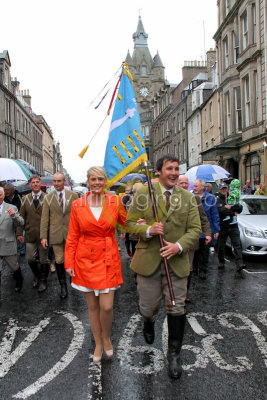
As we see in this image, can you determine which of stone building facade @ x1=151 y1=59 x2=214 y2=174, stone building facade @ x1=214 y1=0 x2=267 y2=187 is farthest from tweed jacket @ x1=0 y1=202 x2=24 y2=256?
stone building facade @ x1=151 y1=59 x2=214 y2=174

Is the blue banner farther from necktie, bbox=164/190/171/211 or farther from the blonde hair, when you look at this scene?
necktie, bbox=164/190/171/211

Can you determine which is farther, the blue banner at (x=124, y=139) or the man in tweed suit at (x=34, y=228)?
the man in tweed suit at (x=34, y=228)

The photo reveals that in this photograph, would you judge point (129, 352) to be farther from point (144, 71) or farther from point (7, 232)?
point (144, 71)

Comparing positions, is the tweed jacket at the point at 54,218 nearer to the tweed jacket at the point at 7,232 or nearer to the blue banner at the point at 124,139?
the tweed jacket at the point at 7,232

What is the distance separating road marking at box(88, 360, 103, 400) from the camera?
3.05m

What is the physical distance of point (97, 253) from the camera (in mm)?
3592

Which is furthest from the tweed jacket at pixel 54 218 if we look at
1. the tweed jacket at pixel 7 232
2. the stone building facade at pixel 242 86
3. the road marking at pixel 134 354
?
the stone building facade at pixel 242 86

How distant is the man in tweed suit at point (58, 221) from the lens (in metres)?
6.01

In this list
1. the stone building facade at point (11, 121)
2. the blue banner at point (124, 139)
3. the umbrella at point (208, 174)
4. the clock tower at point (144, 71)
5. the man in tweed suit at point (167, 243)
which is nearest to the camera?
the man in tweed suit at point (167, 243)

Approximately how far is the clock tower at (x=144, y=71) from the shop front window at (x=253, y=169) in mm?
69002

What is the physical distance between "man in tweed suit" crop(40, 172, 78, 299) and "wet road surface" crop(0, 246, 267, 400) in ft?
1.84

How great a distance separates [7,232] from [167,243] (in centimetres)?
367

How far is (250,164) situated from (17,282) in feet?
55.7

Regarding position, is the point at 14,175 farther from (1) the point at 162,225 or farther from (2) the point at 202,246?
(1) the point at 162,225
